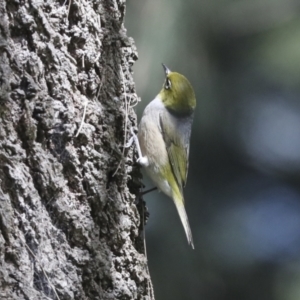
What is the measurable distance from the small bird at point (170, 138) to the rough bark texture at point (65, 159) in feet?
2.43

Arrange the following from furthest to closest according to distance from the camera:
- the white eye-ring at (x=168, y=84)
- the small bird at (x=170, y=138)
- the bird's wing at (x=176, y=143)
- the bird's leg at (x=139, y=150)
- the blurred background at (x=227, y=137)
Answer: the blurred background at (x=227, y=137) → the white eye-ring at (x=168, y=84) → the bird's wing at (x=176, y=143) → the small bird at (x=170, y=138) → the bird's leg at (x=139, y=150)

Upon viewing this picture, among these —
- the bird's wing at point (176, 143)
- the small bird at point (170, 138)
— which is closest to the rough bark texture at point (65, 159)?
the small bird at point (170, 138)

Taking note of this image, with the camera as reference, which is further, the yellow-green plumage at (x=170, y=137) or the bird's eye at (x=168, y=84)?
the bird's eye at (x=168, y=84)

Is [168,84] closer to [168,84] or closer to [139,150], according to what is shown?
[168,84]

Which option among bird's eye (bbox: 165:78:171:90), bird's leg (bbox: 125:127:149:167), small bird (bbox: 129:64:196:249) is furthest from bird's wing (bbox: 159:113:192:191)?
bird's leg (bbox: 125:127:149:167)

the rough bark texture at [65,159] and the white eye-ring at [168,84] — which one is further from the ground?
the white eye-ring at [168,84]

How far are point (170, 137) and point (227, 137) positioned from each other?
2.25 m

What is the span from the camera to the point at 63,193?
2.46 meters

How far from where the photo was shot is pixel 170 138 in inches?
155

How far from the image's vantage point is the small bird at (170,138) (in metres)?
3.68

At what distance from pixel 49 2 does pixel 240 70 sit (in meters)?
4.04

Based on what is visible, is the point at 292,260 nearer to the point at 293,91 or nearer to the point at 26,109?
the point at 293,91

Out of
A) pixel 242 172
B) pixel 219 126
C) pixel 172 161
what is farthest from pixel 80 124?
pixel 242 172

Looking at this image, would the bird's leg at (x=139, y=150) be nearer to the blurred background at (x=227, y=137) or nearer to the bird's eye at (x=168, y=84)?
the bird's eye at (x=168, y=84)
